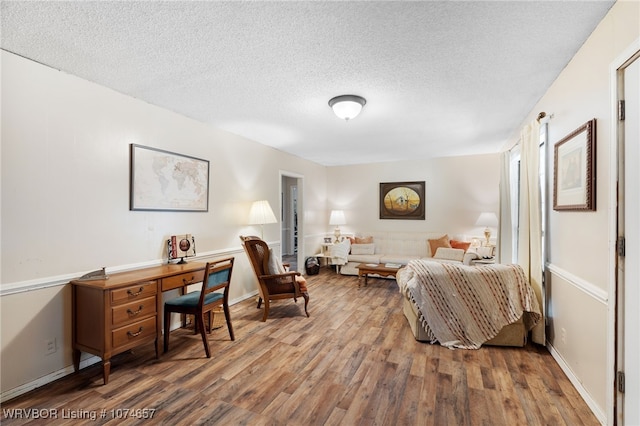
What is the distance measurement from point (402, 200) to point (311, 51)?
487 cm

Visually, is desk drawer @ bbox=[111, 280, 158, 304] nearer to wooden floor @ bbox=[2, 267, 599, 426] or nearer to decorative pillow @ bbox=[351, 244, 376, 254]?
wooden floor @ bbox=[2, 267, 599, 426]

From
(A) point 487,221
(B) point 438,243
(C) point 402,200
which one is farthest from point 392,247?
(A) point 487,221

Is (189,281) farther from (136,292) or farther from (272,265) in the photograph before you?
(272,265)

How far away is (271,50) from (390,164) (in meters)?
4.96

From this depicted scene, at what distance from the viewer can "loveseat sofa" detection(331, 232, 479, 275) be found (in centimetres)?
564

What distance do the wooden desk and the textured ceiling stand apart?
5.74 ft

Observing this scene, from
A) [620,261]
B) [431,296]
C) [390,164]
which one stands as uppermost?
[390,164]

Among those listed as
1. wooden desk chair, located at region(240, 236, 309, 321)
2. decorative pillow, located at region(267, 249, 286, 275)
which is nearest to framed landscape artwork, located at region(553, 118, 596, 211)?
wooden desk chair, located at region(240, 236, 309, 321)

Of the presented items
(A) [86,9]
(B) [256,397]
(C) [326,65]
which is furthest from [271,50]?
(B) [256,397]

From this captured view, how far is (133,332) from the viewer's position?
236 cm

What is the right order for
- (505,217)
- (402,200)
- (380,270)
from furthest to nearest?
1. (402,200)
2. (380,270)
3. (505,217)

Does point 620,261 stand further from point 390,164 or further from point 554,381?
point 390,164

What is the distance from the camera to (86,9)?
5.48 feet

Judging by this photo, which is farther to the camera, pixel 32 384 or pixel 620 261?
pixel 32 384
